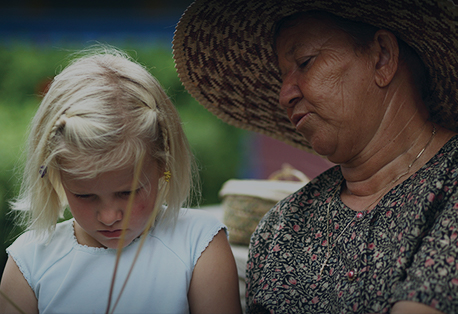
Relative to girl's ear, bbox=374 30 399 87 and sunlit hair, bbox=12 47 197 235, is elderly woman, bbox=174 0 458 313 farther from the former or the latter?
sunlit hair, bbox=12 47 197 235

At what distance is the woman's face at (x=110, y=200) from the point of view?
1425 millimetres

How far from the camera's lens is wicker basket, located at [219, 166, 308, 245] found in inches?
112

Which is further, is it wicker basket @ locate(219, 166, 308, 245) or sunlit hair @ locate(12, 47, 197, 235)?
wicker basket @ locate(219, 166, 308, 245)

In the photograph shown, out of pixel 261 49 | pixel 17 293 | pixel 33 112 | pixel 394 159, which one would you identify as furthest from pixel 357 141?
pixel 33 112

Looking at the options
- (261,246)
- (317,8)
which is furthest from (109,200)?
(317,8)

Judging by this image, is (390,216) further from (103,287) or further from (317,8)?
(103,287)

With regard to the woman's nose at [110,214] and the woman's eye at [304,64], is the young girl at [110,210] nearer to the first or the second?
the woman's nose at [110,214]

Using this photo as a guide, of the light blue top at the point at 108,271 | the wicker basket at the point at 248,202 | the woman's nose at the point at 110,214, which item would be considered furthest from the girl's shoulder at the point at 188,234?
the wicker basket at the point at 248,202

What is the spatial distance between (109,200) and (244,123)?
35.5 inches

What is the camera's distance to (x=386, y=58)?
1.56 m

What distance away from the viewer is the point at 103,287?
1574mm

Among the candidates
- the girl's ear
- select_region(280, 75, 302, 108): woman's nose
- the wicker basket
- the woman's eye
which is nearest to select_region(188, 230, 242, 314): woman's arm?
select_region(280, 75, 302, 108): woman's nose

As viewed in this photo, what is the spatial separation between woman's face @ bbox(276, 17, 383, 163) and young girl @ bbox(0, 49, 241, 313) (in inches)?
18.3

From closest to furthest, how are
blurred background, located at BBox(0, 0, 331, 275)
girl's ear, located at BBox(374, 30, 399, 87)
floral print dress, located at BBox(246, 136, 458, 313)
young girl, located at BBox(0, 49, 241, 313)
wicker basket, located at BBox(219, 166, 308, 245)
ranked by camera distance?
1. floral print dress, located at BBox(246, 136, 458, 313)
2. young girl, located at BBox(0, 49, 241, 313)
3. girl's ear, located at BBox(374, 30, 399, 87)
4. wicker basket, located at BBox(219, 166, 308, 245)
5. blurred background, located at BBox(0, 0, 331, 275)
